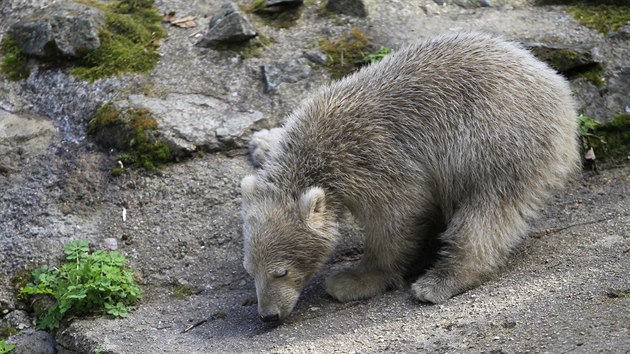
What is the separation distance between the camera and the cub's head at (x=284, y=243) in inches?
256

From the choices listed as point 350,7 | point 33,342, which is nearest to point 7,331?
point 33,342

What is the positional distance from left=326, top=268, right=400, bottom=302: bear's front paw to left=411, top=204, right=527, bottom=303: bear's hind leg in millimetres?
306

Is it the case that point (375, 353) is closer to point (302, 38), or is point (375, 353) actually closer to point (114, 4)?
point (302, 38)

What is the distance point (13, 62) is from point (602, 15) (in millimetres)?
5915

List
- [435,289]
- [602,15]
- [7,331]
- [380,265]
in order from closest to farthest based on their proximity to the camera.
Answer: [435,289]
[380,265]
[7,331]
[602,15]

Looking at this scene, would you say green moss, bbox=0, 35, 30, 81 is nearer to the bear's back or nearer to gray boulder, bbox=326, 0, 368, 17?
gray boulder, bbox=326, 0, 368, 17

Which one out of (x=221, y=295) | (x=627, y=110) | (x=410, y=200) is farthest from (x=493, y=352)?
(x=627, y=110)

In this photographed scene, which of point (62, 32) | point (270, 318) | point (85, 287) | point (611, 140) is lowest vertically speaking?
point (85, 287)

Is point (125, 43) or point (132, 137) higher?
point (125, 43)

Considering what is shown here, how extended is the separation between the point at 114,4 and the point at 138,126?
2.04 metres

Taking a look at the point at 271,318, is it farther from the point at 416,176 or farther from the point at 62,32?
the point at 62,32

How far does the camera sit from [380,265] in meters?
6.79

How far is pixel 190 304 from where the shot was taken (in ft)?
23.1

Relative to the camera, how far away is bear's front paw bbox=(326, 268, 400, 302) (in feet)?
22.0
